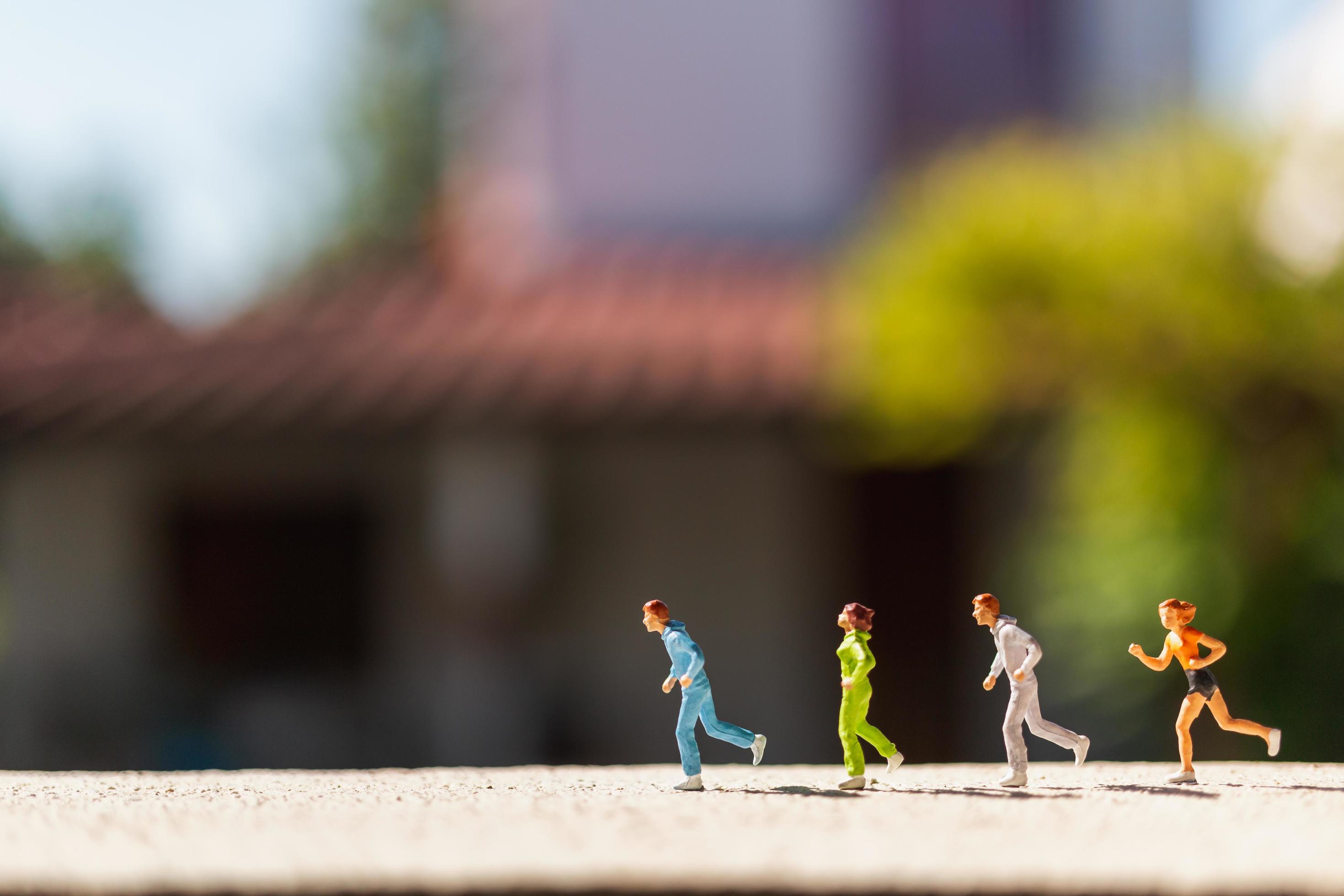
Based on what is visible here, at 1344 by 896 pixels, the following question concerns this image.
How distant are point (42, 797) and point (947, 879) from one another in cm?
154

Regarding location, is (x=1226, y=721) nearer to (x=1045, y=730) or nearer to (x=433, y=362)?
(x=1045, y=730)

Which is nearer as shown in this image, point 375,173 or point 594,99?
point 594,99

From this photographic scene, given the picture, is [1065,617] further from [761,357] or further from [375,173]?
[375,173]

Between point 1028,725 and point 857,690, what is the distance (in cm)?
29

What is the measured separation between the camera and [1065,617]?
591 cm

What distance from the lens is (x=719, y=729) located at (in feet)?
A: 7.03

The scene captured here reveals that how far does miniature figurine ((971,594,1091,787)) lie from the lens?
6.87 ft

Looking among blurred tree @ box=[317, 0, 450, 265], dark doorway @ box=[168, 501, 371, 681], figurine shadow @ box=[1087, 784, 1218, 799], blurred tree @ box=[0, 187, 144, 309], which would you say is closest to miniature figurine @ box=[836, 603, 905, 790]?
figurine shadow @ box=[1087, 784, 1218, 799]

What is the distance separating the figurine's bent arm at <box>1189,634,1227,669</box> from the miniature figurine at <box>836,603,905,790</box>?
1.61 ft

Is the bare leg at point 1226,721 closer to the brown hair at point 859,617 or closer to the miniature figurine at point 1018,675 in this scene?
the miniature figurine at point 1018,675

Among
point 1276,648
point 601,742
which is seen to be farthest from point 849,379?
point 601,742

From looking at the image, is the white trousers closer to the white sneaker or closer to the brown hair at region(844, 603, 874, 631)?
the brown hair at region(844, 603, 874, 631)

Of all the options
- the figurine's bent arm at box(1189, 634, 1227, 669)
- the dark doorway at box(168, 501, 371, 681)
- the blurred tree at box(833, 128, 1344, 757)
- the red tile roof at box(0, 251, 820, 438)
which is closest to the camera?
the figurine's bent arm at box(1189, 634, 1227, 669)

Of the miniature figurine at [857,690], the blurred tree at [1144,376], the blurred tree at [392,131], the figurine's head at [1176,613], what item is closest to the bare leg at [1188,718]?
the figurine's head at [1176,613]
